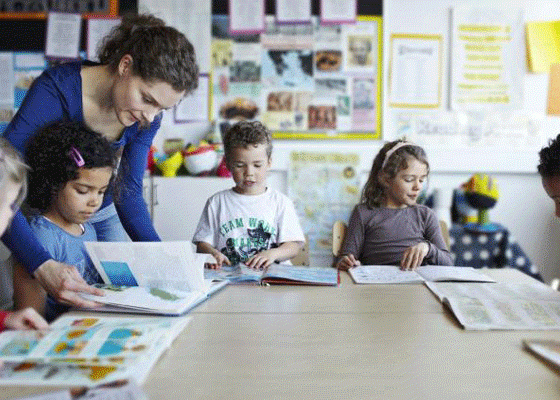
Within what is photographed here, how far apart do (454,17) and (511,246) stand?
1.17 meters

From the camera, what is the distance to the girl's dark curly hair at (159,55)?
1334 mm

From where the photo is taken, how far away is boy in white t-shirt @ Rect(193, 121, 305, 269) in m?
1.99

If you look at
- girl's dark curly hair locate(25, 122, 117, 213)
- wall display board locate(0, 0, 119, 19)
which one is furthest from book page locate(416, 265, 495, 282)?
wall display board locate(0, 0, 119, 19)

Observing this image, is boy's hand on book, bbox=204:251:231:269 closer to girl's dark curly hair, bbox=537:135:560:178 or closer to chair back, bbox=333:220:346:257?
chair back, bbox=333:220:346:257

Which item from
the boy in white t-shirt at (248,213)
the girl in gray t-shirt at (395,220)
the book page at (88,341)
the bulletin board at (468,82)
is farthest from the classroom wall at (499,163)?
the book page at (88,341)

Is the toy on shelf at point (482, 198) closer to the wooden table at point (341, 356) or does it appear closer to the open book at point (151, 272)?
the wooden table at point (341, 356)

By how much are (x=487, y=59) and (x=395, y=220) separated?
1363mm

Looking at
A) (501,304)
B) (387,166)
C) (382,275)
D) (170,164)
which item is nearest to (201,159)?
(170,164)

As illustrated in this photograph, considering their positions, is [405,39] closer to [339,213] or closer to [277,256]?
[339,213]

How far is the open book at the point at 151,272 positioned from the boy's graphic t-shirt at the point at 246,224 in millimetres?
657

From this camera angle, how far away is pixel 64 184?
1467mm

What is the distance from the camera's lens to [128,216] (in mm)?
1687

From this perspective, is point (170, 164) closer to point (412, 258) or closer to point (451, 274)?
point (412, 258)

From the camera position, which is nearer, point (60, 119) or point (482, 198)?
point (60, 119)
